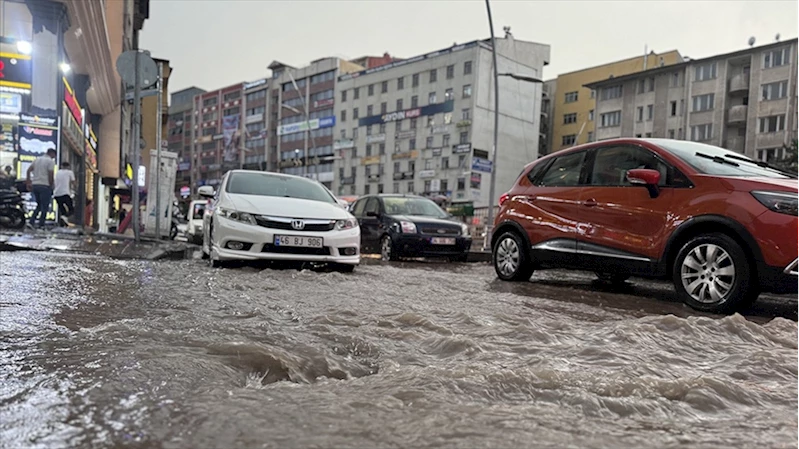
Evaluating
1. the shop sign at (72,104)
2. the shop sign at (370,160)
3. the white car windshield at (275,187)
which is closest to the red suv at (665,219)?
the white car windshield at (275,187)

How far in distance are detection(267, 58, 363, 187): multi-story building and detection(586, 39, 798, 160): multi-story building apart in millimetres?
34005

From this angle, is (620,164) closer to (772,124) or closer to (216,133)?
(772,124)

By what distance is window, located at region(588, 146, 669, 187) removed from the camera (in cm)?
516

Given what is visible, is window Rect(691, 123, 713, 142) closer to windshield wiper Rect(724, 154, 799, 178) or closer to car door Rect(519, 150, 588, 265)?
car door Rect(519, 150, 588, 265)

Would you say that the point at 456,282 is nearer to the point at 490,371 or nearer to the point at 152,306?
the point at 152,306

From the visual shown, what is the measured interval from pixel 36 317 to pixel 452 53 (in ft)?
201

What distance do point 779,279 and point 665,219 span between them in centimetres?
102

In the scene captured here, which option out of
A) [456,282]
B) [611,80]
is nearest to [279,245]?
[456,282]

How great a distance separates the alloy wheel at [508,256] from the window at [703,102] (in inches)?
1922

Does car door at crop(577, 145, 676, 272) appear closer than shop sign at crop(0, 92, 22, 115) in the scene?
Yes

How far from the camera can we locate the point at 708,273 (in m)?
4.48

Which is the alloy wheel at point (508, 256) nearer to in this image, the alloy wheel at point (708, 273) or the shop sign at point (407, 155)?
the alloy wheel at point (708, 273)

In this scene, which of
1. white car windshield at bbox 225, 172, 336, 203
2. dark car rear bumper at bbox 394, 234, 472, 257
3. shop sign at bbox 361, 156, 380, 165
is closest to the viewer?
white car windshield at bbox 225, 172, 336, 203

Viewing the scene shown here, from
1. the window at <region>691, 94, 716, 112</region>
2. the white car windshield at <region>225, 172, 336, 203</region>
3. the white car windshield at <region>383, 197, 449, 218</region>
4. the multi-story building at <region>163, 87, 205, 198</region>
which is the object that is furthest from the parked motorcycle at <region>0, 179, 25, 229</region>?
the multi-story building at <region>163, 87, 205, 198</region>
